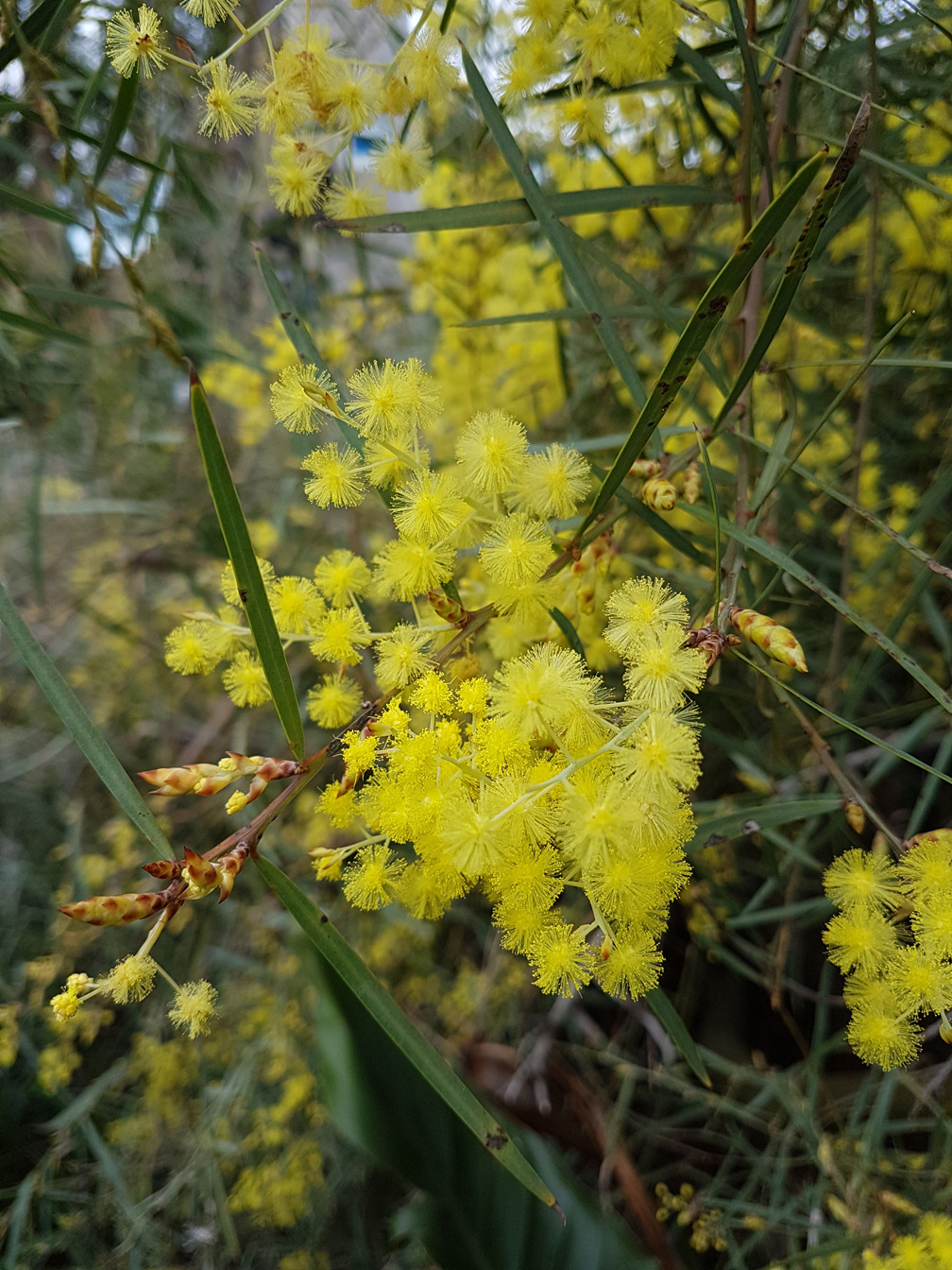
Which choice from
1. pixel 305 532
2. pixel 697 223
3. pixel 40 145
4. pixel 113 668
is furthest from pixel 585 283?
pixel 40 145

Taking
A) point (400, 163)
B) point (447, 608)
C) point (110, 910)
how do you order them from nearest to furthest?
point (110, 910), point (447, 608), point (400, 163)

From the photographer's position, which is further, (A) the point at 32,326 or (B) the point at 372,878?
(A) the point at 32,326

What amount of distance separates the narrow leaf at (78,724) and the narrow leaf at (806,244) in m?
0.38

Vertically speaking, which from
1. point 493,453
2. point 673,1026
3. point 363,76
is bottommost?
point 673,1026

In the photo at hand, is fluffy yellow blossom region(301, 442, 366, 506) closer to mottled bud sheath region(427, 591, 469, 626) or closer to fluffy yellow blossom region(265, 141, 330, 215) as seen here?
mottled bud sheath region(427, 591, 469, 626)

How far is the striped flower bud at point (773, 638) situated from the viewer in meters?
0.34

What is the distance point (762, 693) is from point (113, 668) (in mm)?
1150

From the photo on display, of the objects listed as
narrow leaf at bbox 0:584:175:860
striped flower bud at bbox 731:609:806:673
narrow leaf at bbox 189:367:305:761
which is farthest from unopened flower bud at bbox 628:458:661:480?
narrow leaf at bbox 0:584:175:860

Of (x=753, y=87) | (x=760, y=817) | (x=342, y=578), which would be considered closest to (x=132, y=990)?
(x=342, y=578)

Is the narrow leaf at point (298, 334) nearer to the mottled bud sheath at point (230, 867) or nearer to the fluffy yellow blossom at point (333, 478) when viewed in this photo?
the fluffy yellow blossom at point (333, 478)

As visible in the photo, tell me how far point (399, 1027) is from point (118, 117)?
0.62 metres

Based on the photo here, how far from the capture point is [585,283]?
46 centimetres

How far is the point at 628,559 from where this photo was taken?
2.15 ft

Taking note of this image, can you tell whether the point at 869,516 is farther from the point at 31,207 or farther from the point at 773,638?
the point at 31,207
